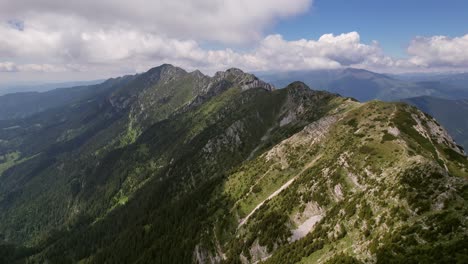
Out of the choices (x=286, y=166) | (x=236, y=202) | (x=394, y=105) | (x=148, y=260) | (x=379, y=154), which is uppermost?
(x=394, y=105)

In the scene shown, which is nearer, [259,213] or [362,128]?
[259,213]

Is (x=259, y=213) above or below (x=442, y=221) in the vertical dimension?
below

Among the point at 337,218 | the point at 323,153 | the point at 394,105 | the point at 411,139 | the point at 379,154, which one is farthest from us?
the point at 394,105

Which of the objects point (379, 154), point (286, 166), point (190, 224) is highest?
point (379, 154)

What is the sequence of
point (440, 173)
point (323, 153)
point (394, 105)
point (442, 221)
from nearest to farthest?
point (442, 221)
point (440, 173)
point (323, 153)
point (394, 105)

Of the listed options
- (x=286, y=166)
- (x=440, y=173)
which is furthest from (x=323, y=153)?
(x=440, y=173)

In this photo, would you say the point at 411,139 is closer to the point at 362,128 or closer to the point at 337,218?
the point at 362,128

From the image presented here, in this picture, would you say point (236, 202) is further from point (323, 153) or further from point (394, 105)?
point (394, 105)

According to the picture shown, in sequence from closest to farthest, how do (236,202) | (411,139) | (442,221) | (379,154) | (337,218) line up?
(442,221) < (337,218) < (379,154) < (411,139) < (236,202)

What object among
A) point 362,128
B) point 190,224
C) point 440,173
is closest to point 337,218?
point 440,173
